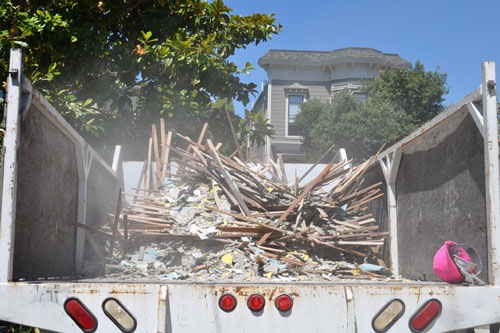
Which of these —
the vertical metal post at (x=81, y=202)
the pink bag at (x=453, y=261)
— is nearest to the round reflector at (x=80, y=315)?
the vertical metal post at (x=81, y=202)

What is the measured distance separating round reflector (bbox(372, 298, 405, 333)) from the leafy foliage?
20064 millimetres

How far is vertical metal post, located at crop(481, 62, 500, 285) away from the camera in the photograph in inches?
123

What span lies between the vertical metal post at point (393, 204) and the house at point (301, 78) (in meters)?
23.4

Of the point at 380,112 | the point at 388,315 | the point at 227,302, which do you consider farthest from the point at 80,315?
the point at 380,112

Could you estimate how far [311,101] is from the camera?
27688 millimetres

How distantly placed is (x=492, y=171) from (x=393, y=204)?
76.0 inches

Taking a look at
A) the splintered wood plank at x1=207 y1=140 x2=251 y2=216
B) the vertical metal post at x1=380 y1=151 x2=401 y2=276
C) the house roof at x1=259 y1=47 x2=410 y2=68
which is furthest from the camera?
the house roof at x1=259 y1=47 x2=410 y2=68

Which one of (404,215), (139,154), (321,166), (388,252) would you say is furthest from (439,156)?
(139,154)

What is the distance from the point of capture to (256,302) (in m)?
3.05

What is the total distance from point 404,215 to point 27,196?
2.86 metres

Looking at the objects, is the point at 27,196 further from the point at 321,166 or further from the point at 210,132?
the point at 210,132

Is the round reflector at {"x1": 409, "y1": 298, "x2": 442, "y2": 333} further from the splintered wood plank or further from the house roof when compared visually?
the house roof

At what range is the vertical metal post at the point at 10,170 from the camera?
299cm

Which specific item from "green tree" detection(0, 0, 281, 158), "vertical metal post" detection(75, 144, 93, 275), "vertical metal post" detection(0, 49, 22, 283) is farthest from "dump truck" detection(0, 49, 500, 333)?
"green tree" detection(0, 0, 281, 158)
